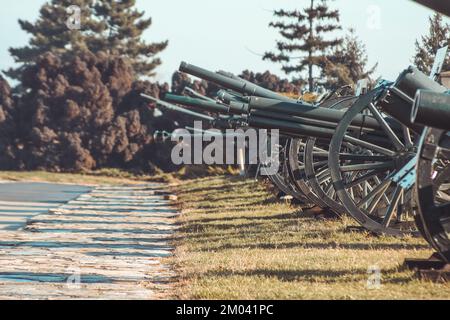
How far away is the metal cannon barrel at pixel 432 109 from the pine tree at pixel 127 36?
55.3 metres

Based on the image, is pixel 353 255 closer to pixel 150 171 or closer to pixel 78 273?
pixel 78 273

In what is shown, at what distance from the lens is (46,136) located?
41.6 meters

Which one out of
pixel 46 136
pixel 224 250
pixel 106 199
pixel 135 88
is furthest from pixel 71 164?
pixel 224 250

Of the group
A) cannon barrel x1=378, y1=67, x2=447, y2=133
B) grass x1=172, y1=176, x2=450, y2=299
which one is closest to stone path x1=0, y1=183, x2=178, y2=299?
grass x1=172, y1=176, x2=450, y2=299

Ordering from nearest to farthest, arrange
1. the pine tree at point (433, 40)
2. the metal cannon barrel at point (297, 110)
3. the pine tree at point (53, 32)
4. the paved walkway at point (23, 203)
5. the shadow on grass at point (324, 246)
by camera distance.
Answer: the shadow on grass at point (324, 246) → the metal cannon barrel at point (297, 110) → the paved walkway at point (23, 203) → the pine tree at point (433, 40) → the pine tree at point (53, 32)

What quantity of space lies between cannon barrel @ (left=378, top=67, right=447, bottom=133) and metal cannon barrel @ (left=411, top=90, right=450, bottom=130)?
3.89 ft

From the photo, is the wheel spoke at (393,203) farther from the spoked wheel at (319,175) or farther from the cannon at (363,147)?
the spoked wheel at (319,175)

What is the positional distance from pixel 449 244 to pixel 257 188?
54.8 feet

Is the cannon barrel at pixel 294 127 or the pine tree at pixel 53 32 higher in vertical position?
the pine tree at pixel 53 32

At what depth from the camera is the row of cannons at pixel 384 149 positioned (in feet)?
22.8

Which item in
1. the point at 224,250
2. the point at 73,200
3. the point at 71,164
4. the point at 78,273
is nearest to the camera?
the point at 78,273

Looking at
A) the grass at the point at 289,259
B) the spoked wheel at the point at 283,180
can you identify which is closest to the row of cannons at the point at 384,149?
the grass at the point at 289,259

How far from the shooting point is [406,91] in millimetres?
7973

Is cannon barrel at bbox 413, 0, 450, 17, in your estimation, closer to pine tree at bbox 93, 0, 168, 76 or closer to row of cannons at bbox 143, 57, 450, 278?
row of cannons at bbox 143, 57, 450, 278
